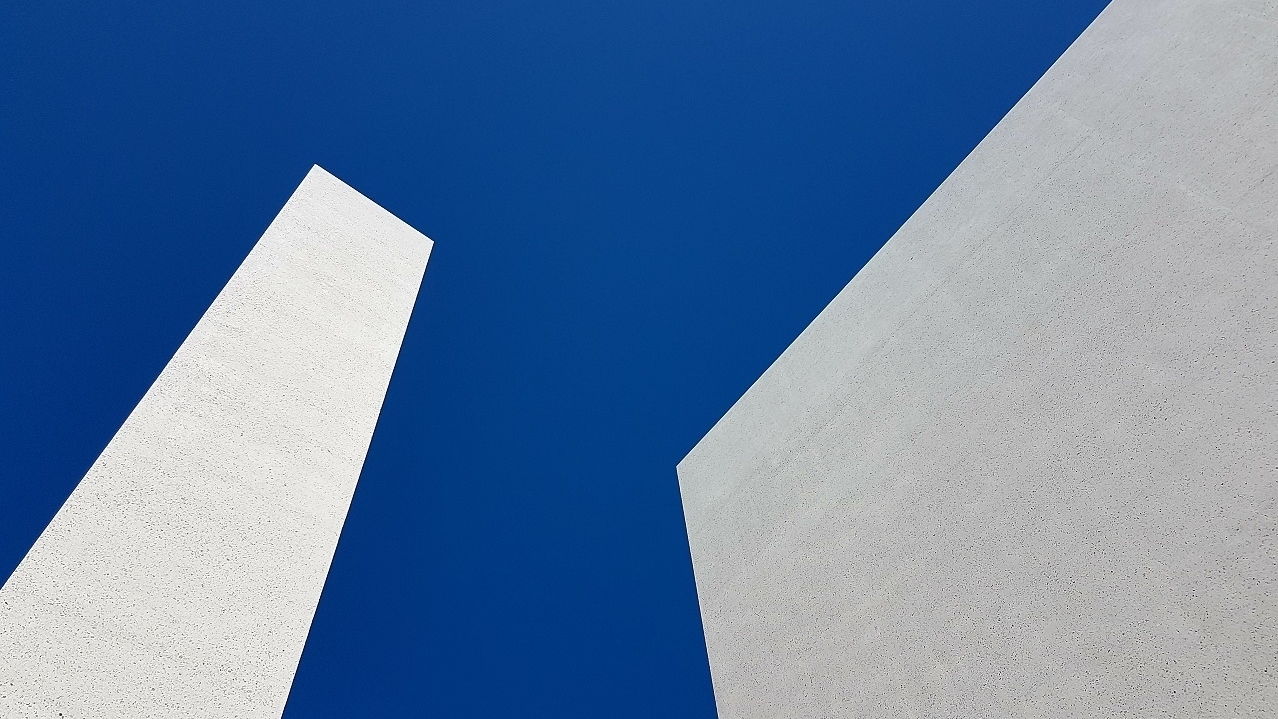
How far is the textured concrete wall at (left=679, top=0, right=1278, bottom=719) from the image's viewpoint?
237cm

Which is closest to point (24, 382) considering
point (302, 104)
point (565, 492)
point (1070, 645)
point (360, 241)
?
point (302, 104)

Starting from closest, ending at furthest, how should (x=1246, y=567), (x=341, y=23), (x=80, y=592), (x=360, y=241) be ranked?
1. (x=1246, y=567)
2. (x=80, y=592)
3. (x=360, y=241)
4. (x=341, y=23)

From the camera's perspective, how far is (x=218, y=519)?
2904 mm

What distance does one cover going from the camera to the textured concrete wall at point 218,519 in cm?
242

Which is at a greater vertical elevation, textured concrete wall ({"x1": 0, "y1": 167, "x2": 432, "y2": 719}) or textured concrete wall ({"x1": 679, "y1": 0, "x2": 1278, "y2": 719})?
textured concrete wall ({"x1": 0, "y1": 167, "x2": 432, "y2": 719})

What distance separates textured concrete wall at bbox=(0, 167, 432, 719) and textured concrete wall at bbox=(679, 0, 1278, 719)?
2187 millimetres

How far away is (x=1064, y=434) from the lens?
297 centimetres

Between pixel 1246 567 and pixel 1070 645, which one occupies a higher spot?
pixel 1246 567

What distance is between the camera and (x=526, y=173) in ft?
27.9

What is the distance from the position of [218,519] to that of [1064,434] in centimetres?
291

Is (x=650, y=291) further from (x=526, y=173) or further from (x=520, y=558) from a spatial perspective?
(x=520, y=558)

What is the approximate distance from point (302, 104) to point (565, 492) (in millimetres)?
4292

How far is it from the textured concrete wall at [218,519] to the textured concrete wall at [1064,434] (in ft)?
7.18

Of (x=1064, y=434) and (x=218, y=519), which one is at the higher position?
(x=218, y=519)
